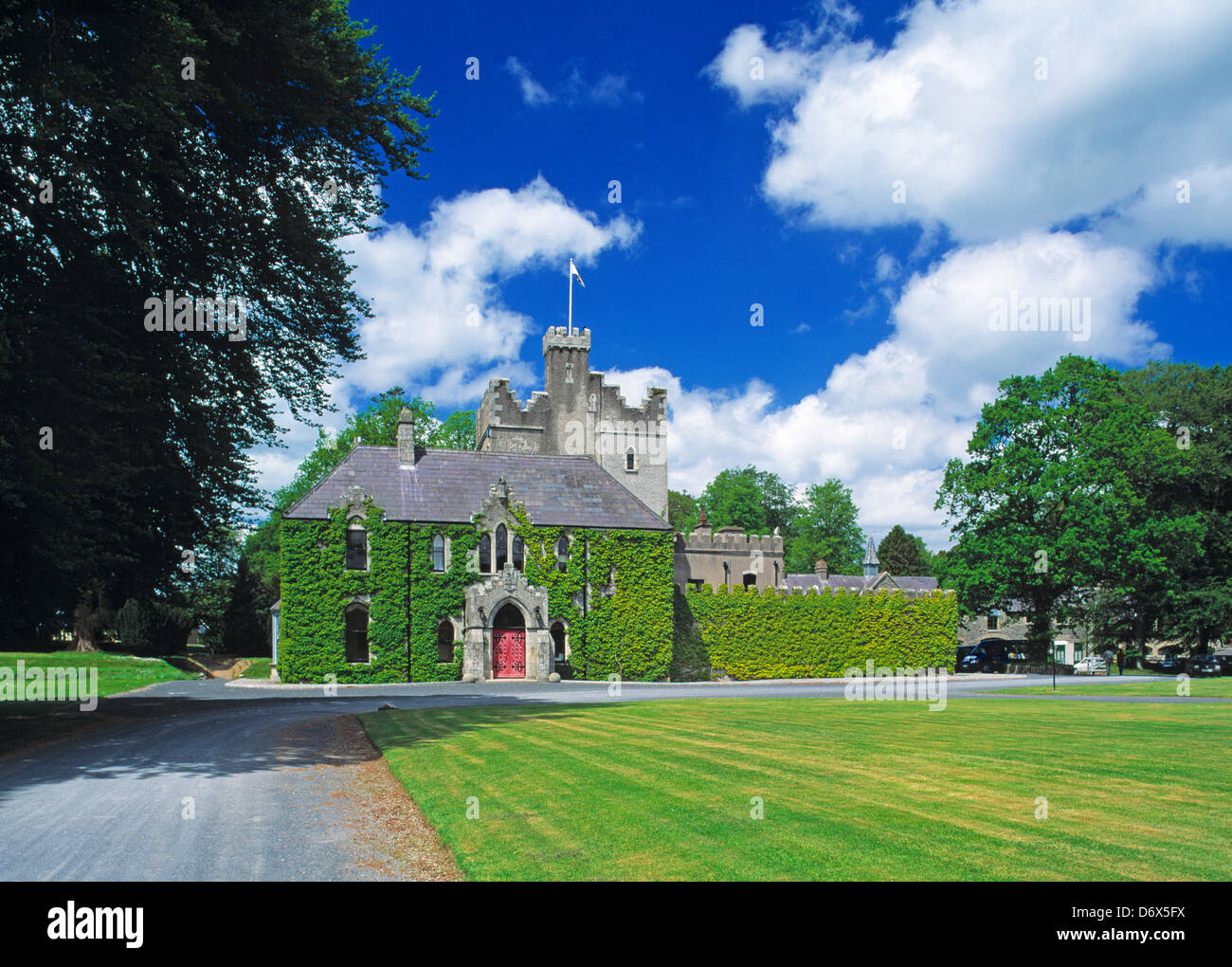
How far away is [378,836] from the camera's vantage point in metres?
9.14

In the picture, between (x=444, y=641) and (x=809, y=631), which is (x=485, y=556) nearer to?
(x=444, y=641)

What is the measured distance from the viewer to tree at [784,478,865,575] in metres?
105

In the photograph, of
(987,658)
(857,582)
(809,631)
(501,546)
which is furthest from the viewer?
(857,582)

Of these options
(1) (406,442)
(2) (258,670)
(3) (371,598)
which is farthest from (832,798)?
(2) (258,670)

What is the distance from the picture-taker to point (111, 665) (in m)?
43.0

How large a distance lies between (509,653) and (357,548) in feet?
28.7

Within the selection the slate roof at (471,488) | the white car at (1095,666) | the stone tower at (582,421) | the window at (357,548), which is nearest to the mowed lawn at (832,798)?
the window at (357,548)

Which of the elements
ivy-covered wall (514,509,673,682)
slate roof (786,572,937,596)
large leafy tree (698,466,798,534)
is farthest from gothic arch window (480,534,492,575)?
large leafy tree (698,466,798,534)

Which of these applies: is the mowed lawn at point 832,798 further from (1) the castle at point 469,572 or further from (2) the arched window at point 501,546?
(2) the arched window at point 501,546

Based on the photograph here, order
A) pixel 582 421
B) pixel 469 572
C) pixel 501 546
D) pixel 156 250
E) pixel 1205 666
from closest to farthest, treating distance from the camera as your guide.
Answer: pixel 156 250, pixel 469 572, pixel 501 546, pixel 1205 666, pixel 582 421

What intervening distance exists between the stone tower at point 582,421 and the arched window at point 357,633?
1720 cm
